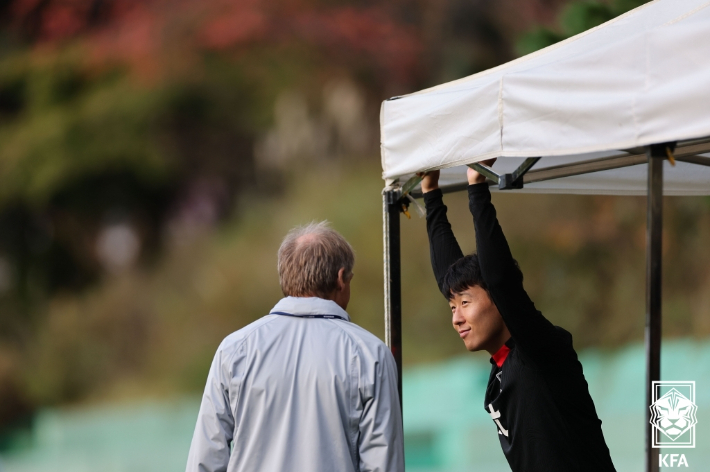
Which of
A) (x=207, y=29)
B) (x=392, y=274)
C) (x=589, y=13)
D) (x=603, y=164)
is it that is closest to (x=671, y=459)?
(x=589, y=13)

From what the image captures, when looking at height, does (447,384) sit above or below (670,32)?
below

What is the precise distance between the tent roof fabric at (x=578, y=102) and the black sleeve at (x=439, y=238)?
107mm

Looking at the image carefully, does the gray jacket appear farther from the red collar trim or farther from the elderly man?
the red collar trim

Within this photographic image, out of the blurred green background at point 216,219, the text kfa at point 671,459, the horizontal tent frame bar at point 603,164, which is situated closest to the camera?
the horizontal tent frame bar at point 603,164

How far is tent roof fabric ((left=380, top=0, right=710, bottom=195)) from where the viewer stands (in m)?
1.34

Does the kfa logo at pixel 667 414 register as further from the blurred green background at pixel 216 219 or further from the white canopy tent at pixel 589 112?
the blurred green background at pixel 216 219

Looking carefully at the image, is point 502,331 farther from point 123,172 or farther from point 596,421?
point 123,172

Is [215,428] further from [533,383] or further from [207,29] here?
[207,29]

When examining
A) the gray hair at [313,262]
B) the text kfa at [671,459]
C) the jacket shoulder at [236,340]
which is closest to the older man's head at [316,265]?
the gray hair at [313,262]

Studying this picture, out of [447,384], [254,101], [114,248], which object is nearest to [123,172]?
[114,248]

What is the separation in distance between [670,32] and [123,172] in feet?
20.4

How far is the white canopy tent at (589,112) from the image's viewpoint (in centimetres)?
135

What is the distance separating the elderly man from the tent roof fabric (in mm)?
538

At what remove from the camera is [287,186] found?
7.09 meters
